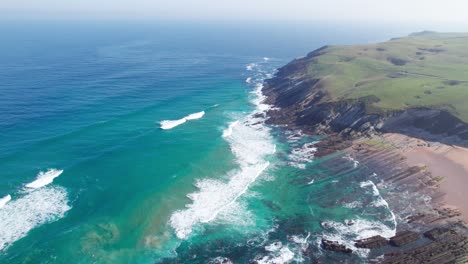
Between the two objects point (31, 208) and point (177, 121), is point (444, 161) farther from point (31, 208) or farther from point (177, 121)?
point (31, 208)

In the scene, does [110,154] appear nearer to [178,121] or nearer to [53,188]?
[53,188]

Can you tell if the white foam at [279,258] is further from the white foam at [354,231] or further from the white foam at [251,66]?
the white foam at [251,66]

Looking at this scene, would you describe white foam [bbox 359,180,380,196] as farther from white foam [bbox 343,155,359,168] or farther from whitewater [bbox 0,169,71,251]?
whitewater [bbox 0,169,71,251]

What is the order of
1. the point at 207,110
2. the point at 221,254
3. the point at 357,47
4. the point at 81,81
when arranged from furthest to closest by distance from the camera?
1. the point at 357,47
2. the point at 81,81
3. the point at 207,110
4. the point at 221,254

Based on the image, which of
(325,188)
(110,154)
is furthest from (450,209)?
(110,154)

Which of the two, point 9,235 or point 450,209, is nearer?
point 9,235

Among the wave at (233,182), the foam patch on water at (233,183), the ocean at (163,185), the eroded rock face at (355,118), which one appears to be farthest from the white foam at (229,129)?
the eroded rock face at (355,118)
